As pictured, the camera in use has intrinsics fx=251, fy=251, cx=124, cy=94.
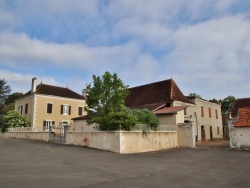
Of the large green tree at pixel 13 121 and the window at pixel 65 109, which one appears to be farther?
the window at pixel 65 109

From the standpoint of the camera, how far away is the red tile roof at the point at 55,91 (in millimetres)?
37166

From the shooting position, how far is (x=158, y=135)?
64.7 ft

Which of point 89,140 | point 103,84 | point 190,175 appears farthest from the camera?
point 103,84

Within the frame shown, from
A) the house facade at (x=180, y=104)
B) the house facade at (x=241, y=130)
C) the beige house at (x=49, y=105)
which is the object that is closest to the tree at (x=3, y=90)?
the beige house at (x=49, y=105)

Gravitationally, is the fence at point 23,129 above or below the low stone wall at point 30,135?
above

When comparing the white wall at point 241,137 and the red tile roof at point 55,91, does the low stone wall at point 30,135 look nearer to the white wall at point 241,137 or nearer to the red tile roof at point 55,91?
the red tile roof at point 55,91

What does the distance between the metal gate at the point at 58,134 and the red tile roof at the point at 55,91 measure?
552 inches

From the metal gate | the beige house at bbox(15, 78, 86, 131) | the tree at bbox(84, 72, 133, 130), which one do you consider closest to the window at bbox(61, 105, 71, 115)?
the beige house at bbox(15, 78, 86, 131)

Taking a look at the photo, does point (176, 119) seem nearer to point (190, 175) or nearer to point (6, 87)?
point (190, 175)

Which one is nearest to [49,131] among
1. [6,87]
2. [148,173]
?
[148,173]

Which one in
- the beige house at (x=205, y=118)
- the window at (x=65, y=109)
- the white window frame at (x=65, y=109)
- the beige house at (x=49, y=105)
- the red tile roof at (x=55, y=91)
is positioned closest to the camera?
the beige house at (x=205, y=118)

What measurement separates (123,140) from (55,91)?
2531 cm

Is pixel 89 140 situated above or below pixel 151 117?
below

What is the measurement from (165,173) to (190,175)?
2.78ft
